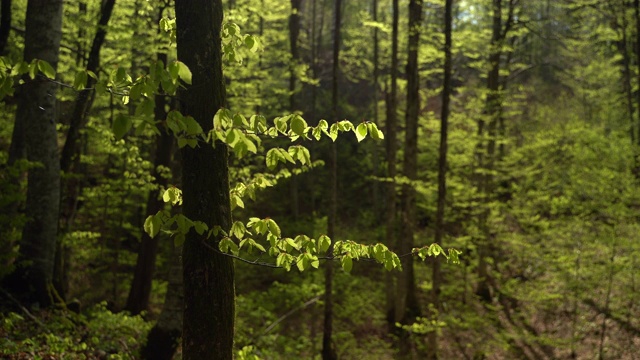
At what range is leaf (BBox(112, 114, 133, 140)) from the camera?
5.90ft

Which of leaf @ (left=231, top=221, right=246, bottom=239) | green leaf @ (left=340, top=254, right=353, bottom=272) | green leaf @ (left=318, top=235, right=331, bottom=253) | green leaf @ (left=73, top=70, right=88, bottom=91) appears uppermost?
green leaf @ (left=73, top=70, right=88, bottom=91)

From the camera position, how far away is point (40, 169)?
657cm

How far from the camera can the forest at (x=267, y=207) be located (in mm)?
2693

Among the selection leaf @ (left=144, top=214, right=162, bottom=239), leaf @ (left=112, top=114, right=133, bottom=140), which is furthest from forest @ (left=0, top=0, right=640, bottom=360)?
leaf @ (left=144, top=214, right=162, bottom=239)

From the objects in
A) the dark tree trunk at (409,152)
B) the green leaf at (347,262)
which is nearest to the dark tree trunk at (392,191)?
the dark tree trunk at (409,152)

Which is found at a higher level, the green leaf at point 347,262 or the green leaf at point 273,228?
the green leaf at point 273,228

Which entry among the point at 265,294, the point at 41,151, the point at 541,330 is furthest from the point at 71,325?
the point at 541,330

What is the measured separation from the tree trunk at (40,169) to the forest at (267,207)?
0.10 feet

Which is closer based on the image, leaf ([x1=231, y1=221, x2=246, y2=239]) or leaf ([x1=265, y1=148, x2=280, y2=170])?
leaf ([x1=265, y1=148, x2=280, y2=170])

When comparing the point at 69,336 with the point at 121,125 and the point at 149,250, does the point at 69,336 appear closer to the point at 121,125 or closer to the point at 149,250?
the point at 149,250

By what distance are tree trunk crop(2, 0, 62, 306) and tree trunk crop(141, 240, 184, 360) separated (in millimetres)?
1635

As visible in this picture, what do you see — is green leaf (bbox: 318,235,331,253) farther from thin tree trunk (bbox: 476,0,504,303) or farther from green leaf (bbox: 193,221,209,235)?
thin tree trunk (bbox: 476,0,504,303)

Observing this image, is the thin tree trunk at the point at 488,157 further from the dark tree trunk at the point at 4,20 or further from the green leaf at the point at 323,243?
the dark tree trunk at the point at 4,20

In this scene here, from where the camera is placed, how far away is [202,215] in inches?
106
